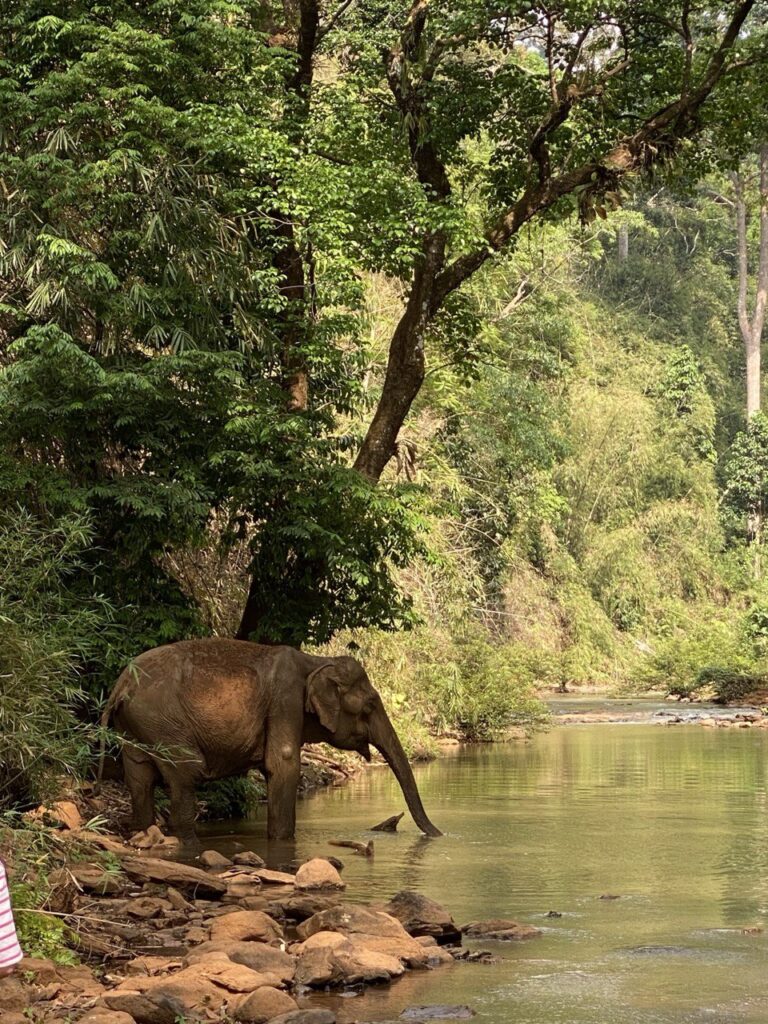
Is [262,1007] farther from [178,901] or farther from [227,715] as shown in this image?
[227,715]

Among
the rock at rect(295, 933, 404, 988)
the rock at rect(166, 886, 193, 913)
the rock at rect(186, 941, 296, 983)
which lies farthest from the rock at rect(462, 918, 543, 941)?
the rock at rect(166, 886, 193, 913)

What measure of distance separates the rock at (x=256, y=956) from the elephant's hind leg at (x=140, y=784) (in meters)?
4.79

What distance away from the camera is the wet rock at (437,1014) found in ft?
23.4

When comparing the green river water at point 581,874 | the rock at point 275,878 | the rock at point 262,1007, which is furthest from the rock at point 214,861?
the rock at point 262,1007

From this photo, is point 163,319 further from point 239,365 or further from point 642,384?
point 642,384

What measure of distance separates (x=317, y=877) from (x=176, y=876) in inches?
37.0

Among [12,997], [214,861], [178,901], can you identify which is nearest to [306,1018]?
[12,997]

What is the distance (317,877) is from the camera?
1030 centimetres

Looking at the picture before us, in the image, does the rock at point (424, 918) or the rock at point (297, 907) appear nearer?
the rock at point (424, 918)

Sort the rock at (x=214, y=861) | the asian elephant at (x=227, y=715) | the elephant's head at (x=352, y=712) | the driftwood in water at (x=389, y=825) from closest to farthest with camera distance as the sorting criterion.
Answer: the rock at (x=214, y=861) < the asian elephant at (x=227, y=715) < the elephant's head at (x=352, y=712) < the driftwood in water at (x=389, y=825)

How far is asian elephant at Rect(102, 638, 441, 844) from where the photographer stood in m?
12.8

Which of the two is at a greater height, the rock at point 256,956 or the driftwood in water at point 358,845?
the rock at point 256,956

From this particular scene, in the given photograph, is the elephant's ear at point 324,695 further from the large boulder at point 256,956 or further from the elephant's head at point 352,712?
the large boulder at point 256,956

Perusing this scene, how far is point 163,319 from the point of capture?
1435 centimetres
